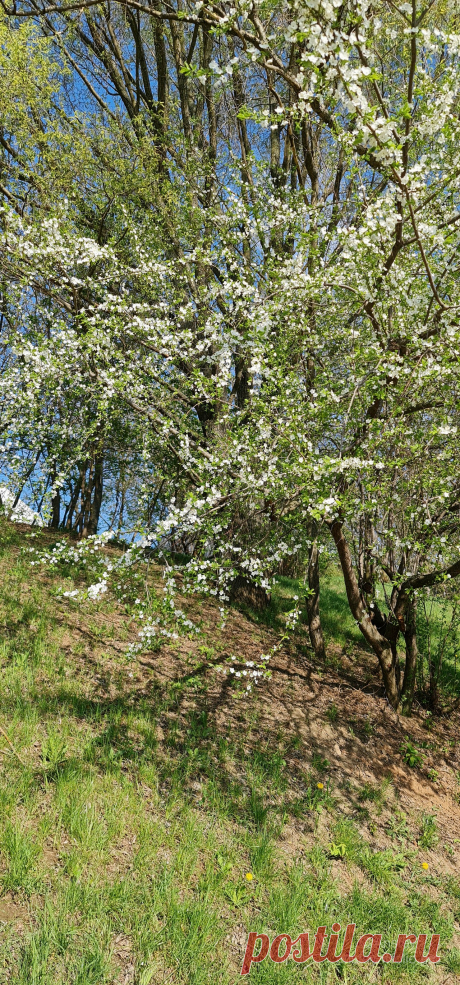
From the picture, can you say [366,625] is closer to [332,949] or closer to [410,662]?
[410,662]

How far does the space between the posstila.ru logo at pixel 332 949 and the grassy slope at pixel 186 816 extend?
0.05 metres

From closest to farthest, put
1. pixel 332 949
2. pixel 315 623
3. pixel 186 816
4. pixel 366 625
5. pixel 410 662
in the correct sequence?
pixel 332 949, pixel 186 816, pixel 366 625, pixel 410 662, pixel 315 623

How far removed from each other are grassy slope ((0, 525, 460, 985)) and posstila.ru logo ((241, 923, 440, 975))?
52mm

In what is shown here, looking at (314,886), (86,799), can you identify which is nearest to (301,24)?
(86,799)

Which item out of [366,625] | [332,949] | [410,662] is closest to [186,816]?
Answer: [332,949]

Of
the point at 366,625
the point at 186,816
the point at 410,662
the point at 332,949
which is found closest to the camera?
the point at 332,949

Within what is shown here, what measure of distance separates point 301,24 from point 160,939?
4714 millimetres

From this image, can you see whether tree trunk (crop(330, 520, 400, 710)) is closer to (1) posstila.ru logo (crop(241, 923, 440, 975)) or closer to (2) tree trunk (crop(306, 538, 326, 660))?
(2) tree trunk (crop(306, 538, 326, 660))

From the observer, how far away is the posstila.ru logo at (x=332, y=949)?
2883 mm

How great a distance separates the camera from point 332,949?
3.04m

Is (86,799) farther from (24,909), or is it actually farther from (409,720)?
(409,720)

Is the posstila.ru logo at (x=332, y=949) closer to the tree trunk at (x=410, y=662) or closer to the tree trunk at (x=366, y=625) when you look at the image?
the tree trunk at (x=366, y=625)

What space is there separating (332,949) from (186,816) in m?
1.07

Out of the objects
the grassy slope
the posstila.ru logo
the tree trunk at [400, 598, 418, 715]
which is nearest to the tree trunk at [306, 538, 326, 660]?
the grassy slope
